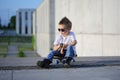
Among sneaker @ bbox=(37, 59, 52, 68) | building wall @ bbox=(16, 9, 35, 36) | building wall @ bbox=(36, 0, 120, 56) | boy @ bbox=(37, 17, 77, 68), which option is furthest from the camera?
building wall @ bbox=(16, 9, 35, 36)

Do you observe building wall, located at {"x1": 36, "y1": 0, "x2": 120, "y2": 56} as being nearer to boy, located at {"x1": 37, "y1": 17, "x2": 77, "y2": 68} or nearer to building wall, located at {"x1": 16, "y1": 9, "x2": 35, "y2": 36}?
boy, located at {"x1": 37, "y1": 17, "x2": 77, "y2": 68}

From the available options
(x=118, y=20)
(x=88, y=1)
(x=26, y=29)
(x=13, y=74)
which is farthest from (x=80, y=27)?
(x=26, y=29)

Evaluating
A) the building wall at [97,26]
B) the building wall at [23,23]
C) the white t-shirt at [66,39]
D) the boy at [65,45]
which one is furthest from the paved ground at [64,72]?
the building wall at [23,23]

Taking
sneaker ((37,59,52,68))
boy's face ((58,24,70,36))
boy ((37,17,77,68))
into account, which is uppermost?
boy's face ((58,24,70,36))

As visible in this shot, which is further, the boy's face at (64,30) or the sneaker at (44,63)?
the boy's face at (64,30)

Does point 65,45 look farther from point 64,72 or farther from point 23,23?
point 23,23

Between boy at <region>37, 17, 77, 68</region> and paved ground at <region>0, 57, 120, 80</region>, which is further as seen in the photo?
boy at <region>37, 17, 77, 68</region>

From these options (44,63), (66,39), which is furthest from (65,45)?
(44,63)

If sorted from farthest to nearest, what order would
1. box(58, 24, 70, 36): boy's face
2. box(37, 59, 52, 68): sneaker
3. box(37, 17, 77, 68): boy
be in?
box(58, 24, 70, 36): boy's face
box(37, 17, 77, 68): boy
box(37, 59, 52, 68): sneaker

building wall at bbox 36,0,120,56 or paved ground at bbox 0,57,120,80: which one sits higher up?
building wall at bbox 36,0,120,56

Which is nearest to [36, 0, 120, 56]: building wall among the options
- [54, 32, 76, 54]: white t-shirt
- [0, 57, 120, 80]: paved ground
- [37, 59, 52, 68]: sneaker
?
[0, 57, 120, 80]: paved ground

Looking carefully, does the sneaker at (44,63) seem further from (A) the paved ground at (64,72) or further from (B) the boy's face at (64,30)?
(B) the boy's face at (64,30)

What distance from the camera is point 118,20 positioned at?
1390 centimetres

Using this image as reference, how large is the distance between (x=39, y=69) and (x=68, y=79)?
1634 millimetres
